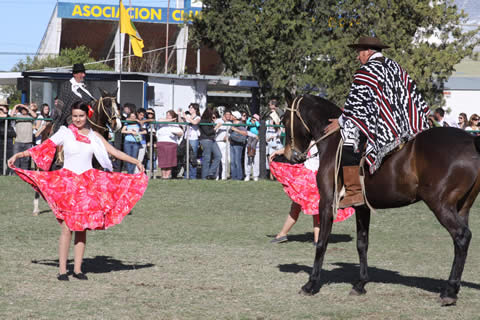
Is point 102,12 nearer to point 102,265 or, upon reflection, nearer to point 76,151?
point 102,265

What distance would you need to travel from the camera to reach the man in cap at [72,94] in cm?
1318

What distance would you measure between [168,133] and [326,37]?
1544cm

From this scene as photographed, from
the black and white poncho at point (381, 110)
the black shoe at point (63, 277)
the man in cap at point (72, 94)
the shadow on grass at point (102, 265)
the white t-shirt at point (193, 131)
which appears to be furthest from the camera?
the white t-shirt at point (193, 131)

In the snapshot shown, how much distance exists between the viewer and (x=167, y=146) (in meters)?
21.6

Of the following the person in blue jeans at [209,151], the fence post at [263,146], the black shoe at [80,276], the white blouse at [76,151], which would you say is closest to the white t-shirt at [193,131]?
the person in blue jeans at [209,151]

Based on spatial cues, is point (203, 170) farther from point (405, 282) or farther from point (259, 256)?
point (405, 282)

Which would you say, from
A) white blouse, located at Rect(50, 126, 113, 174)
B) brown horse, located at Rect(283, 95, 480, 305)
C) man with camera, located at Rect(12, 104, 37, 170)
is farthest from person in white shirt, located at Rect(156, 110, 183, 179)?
brown horse, located at Rect(283, 95, 480, 305)

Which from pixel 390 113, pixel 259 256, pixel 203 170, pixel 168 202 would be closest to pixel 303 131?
pixel 390 113

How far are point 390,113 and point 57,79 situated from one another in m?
25.6

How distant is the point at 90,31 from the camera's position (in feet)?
212

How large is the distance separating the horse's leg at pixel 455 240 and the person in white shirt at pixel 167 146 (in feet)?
47.2

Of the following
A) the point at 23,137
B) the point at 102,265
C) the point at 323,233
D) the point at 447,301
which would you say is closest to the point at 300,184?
the point at 323,233

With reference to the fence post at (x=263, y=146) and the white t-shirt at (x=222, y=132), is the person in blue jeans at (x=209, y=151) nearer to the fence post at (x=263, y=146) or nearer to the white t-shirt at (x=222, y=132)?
the white t-shirt at (x=222, y=132)

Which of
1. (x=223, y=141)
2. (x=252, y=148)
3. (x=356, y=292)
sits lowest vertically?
(x=356, y=292)
